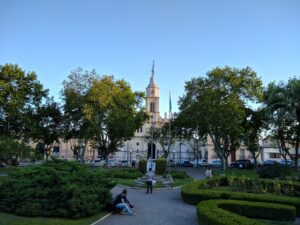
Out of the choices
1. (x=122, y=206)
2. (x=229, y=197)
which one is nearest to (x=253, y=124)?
(x=229, y=197)

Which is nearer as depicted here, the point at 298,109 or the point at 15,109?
the point at 298,109

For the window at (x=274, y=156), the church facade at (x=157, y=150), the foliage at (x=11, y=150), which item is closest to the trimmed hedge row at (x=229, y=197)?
the foliage at (x=11, y=150)

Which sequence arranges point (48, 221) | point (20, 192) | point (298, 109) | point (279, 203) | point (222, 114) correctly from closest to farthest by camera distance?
point (48, 221) < point (20, 192) < point (279, 203) < point (298, 109) < point (222, 114)

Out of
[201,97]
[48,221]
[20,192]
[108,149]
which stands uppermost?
[201,97]

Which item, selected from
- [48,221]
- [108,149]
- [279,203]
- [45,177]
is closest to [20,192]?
[45,177]

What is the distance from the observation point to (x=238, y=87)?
42.6 meters

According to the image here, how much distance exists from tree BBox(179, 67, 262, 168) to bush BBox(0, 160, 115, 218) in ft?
89.7

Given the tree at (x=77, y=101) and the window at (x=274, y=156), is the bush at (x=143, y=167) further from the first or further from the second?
the window at (x=274, y=156)

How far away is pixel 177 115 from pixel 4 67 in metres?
24.2

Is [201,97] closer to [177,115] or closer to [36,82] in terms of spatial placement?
[177,115]

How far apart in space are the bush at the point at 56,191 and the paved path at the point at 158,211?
3.55ft

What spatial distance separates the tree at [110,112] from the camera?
1726 inches

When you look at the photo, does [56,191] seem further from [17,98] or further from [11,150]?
[17,98]

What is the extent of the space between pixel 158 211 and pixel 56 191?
5049mm
